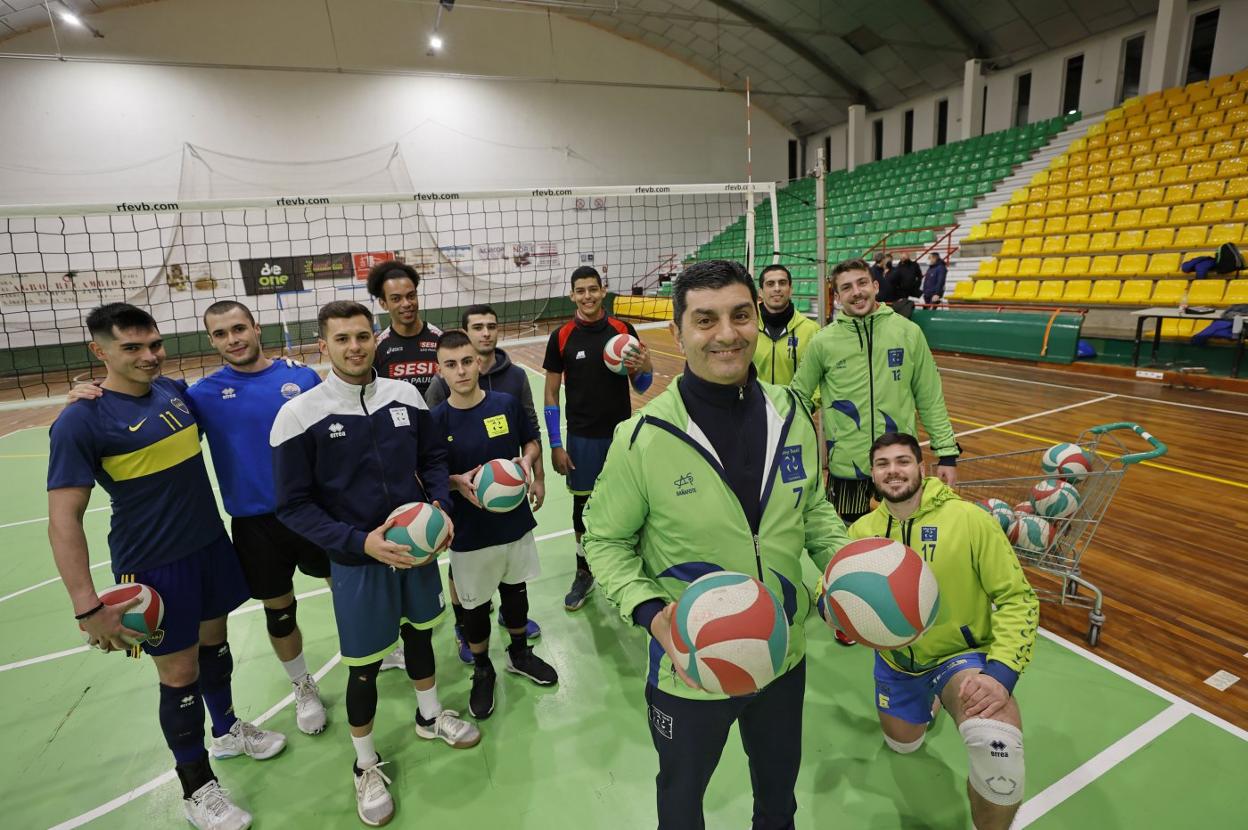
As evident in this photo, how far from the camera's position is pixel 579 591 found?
3811mm

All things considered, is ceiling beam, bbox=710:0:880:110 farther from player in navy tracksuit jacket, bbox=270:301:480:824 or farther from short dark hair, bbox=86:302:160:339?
short dark hair, bbox=86:302:160:339

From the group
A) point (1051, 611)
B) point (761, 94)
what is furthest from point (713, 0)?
point (1051, 611)

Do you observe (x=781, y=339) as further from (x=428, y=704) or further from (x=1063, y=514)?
(x=428, y=704)

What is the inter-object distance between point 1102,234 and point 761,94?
1466 centimetres

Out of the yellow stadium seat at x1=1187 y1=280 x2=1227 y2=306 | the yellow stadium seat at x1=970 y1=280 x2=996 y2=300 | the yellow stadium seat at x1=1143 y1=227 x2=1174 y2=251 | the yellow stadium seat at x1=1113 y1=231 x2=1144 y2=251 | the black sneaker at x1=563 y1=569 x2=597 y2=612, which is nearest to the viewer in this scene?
the black sneaker at x1=563 y1=569 x2=597 y2=612

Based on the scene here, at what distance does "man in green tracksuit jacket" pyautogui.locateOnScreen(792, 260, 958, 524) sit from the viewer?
10.0 ft

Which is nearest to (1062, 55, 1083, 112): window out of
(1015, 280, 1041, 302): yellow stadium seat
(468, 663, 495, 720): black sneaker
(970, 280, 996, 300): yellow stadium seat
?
(970, 280, 996, 300): yellow stadium seat

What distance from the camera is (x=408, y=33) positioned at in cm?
1748

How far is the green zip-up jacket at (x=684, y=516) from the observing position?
4.99ft

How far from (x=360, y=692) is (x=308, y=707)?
0.78 metres

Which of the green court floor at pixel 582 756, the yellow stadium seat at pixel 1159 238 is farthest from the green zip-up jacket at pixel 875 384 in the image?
the yellow stadium seat at pixel 1159 238

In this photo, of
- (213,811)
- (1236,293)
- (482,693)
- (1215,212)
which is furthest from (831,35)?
(213,811)

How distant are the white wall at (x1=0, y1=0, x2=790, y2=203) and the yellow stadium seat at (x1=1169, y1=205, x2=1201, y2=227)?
47.4ft

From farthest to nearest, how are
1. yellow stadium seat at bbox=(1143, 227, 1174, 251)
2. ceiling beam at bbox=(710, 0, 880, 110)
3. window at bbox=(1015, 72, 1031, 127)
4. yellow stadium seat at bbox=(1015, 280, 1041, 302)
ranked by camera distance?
ceiling beam at bbox=(710, 0, 880, 110), window at bbox=(1015, 72, 1031, 127), yellow stadium seat at bbox=(1015, 280, 1041, 302), yellow stadium seat at bbox=(1143, 227, 1174, 251)
